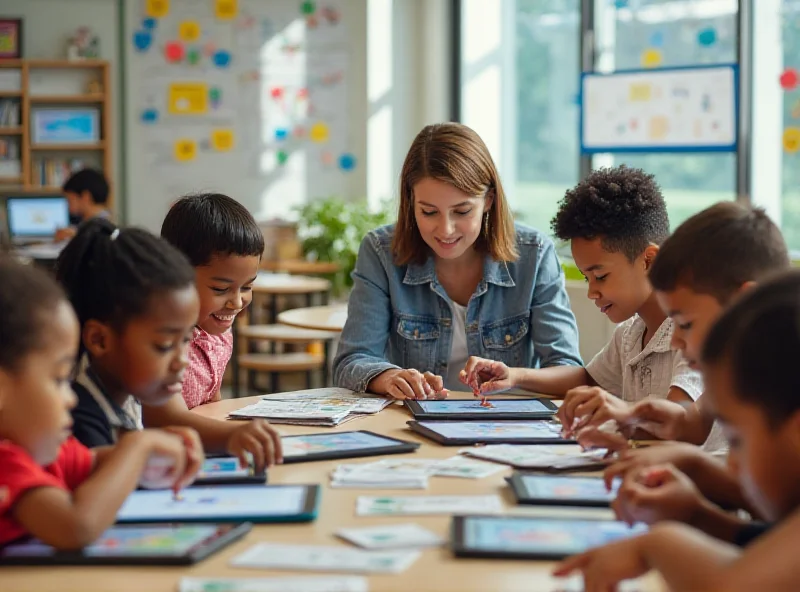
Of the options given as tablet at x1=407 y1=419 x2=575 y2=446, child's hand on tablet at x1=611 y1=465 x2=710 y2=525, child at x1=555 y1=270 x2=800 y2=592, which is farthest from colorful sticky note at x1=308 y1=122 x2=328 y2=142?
child at x1=555 y1=270 x2=800 y2=592

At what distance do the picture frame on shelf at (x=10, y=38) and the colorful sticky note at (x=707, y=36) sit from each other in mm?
4800

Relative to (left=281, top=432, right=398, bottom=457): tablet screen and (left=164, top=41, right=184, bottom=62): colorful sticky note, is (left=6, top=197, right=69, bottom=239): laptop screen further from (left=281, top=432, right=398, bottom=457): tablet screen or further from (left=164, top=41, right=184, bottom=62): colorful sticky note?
(left=281, top=432, right=398, bottom=457): tablet screen

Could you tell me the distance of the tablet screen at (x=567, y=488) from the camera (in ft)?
Result: 4.72

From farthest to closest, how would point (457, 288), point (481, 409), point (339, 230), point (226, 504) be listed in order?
point (339, 230) → point (457, 288) → point (481, 409) → point (226, 504)

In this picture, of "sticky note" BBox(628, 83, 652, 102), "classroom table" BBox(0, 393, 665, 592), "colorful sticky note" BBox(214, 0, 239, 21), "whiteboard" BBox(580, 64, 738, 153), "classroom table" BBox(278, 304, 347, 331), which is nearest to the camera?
"classroom table" BBox(0, 393, 665, 592)

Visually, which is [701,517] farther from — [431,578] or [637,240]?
[637,240]

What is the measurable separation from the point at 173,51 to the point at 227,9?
496 mm

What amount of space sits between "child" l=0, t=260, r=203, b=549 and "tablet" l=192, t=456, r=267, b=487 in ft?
0.91

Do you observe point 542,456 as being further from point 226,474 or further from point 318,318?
point 318,318

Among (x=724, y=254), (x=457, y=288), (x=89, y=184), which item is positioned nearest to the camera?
(x=724, y=254)

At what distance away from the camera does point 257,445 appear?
5.26ft

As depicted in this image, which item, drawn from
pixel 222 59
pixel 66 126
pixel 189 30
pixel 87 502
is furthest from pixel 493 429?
pixel 66 126

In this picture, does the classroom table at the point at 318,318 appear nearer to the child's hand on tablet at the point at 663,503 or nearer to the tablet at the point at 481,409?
the tablet at the point at 481,409

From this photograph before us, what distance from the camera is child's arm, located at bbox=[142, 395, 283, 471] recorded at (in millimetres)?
1607
